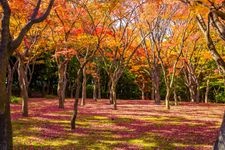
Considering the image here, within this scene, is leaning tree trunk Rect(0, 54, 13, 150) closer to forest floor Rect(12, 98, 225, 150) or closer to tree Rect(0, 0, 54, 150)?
tree Rect(0, 0, 54, 150)

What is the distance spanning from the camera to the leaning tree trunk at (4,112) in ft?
45.1

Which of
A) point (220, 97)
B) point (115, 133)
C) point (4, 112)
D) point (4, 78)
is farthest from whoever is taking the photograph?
point (220, 97)

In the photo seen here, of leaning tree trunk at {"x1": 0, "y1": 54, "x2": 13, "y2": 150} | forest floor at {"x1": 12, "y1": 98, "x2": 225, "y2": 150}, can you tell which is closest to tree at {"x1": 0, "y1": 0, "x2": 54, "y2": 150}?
Result: leaning tree trunk at {"x1": 0, "y1": 54, "x2": 13, "y2": 150}

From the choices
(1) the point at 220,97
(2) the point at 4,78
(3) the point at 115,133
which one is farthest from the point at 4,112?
(1) the point at 220,97

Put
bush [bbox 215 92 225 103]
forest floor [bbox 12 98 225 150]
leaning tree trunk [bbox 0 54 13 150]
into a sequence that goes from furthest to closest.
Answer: bush [bbox 215 92 225 103]
forest floor [bbox 12 98 225 150]
leaning tree trunk [bbox 0 54 13 150]

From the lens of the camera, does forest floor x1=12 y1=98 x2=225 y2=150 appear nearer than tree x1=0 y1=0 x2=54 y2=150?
No

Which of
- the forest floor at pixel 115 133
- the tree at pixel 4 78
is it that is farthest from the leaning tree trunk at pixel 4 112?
the forest floor at pixel 115 133

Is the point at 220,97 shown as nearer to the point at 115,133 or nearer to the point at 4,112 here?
the point at 115,133

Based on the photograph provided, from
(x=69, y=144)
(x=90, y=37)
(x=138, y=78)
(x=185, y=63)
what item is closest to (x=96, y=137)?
(x=69, y=144)

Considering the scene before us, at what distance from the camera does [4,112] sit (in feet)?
46.0

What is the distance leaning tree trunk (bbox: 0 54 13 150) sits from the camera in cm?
1373

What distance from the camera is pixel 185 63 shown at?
190 ft

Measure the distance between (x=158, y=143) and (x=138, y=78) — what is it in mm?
65843

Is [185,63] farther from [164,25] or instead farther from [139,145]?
[139,145]
